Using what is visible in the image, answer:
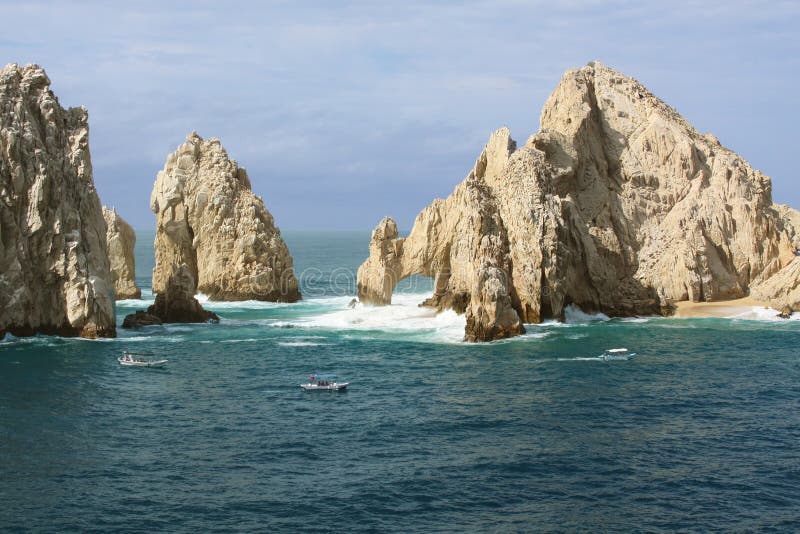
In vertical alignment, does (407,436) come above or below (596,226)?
below

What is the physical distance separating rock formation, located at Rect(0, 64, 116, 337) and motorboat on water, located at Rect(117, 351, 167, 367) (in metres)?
13.4

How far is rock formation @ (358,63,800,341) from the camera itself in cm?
9812

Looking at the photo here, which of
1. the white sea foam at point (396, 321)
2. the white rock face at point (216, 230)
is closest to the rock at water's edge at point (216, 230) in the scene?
the white rock face at point (216, 230)

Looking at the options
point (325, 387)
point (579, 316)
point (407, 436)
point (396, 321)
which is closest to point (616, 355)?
point (579, 316)

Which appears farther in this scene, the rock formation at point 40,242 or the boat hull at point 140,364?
the rock formation at point 40,242

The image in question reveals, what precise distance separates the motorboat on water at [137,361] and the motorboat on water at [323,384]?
Result: 1604cm

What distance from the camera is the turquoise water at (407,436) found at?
42688mm

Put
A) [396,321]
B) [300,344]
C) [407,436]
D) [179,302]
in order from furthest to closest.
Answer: [396,321] → [179,302] → [300,344] → [407,436]

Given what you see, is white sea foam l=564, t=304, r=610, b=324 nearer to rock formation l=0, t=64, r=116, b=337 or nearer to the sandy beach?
the sandy beach

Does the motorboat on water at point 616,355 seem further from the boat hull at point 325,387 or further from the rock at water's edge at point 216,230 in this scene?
the rock at water's edge at point 216,230

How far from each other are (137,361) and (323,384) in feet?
62.3

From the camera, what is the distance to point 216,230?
126375 mm

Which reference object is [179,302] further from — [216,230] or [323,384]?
[323,384]

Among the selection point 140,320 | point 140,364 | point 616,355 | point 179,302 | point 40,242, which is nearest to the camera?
point 140,364
